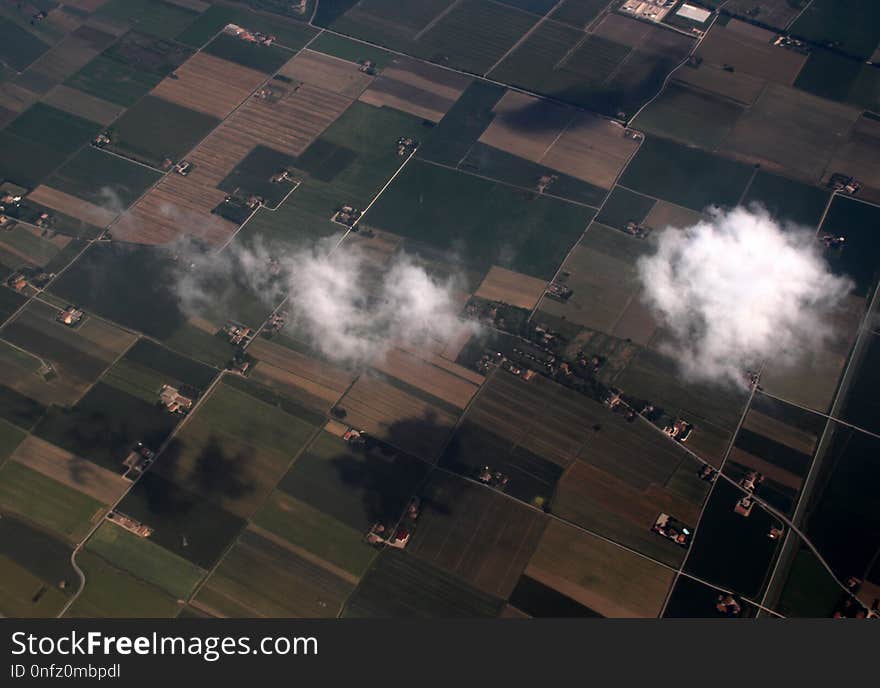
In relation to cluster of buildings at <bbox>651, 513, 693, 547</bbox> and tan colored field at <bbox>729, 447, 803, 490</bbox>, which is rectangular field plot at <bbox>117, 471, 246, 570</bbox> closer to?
cluster of buildings at <bbox>651, 513, 693, 547</bbox>

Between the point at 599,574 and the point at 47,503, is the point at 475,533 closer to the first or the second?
the point at 599,574

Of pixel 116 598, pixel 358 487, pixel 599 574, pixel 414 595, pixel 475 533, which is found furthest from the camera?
pixel 358 487

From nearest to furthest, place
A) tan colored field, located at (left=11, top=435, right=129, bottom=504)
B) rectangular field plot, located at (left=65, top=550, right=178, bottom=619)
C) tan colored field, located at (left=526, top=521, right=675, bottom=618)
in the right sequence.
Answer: rectangular field plot, located at (left=65, top=550, right=178, bottom=619) → tan colored field, located at (left=526, top=521, right=675, bottom=618) → tan colored field, located at (left=11, top=435, right=129, bottom=504)

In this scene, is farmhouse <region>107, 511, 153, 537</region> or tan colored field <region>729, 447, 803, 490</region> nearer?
farmhouse <region>107, 511, 153, 537</region>

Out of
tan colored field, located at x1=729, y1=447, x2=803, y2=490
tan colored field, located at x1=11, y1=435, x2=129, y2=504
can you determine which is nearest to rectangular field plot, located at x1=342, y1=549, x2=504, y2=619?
tan colored field, located at x1=11, y1=435, x2=129, y2=504

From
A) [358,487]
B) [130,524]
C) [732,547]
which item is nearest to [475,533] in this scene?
[358,487]

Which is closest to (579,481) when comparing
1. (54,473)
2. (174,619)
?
(174,619)
